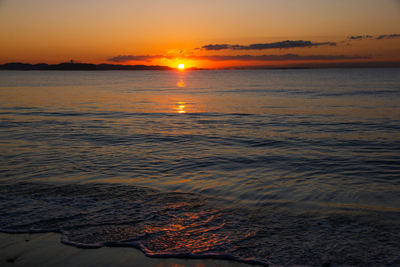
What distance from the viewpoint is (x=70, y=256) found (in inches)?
199

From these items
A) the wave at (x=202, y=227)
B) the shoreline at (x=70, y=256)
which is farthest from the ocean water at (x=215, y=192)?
the shoreline at (x=70, y=256)

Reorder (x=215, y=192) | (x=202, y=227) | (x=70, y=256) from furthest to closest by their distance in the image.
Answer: (x=215, y=192) < (x=202, y=227) < (x=70, y=256)

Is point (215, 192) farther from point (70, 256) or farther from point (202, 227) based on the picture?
point (70, 256)

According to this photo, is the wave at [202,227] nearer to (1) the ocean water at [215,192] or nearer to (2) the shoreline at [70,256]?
(1) the ocean water at [215,192]

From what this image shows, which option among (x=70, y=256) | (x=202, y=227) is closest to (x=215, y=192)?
(x=202, y=227)

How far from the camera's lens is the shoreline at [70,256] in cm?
482

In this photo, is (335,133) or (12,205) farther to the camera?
(335,133)

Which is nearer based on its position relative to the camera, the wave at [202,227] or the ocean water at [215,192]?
the wave at [202,227]

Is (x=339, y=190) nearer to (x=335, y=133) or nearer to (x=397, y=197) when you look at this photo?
(x=397, y=197)

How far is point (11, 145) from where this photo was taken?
13703 mm

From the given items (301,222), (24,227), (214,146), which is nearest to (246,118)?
(214,146)

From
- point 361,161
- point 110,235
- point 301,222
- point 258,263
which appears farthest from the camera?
point 361,161

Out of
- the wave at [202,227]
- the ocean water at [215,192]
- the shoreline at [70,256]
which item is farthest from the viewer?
the ocean water at [215,192]

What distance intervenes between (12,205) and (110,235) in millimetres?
3011
